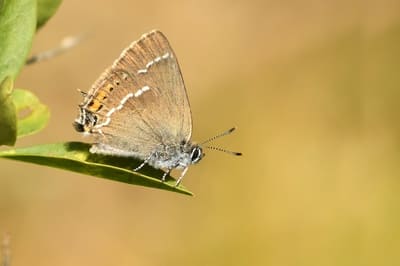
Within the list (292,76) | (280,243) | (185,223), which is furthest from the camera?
(292,76)

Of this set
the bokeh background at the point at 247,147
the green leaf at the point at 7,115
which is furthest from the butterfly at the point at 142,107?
the bokeh background at the point at 247,147

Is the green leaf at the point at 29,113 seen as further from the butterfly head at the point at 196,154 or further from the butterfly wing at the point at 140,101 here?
the butterfly head at the point at 196,154

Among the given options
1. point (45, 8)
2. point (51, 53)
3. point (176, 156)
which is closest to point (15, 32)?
point (45, 8)

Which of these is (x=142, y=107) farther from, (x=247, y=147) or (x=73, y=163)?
(x=247, y=147)

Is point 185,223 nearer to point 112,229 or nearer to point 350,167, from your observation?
point 112,229

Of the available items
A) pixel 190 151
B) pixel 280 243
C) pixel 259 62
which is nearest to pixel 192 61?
pixel 259 62

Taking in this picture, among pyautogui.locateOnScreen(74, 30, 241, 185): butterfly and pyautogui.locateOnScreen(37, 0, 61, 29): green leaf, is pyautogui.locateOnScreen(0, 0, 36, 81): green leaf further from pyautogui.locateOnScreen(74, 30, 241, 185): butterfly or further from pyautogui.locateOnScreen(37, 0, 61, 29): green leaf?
→ pyautogui.locateOnScreen(74, 30, 241, 185): butterfly
